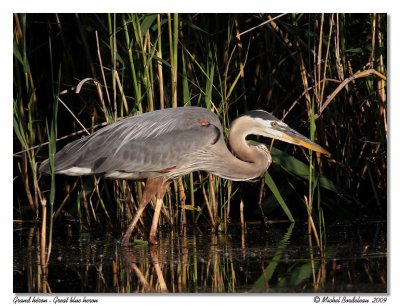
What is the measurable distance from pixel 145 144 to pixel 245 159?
0.72 meters

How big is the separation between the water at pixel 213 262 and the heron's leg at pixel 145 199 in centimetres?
8

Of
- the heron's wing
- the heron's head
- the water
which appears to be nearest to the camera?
the water

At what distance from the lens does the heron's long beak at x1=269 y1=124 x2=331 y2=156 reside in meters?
5.72

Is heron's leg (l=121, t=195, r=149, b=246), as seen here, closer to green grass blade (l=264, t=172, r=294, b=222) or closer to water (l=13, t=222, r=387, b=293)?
water (l=13, t=222, r=387, b=293)

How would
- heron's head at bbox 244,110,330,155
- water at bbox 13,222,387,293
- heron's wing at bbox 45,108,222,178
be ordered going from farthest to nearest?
heron's head at bbox 244,110,330,155 < heron's wing at bbox 45,108,222,178 < water at bbox 13,222,387,293

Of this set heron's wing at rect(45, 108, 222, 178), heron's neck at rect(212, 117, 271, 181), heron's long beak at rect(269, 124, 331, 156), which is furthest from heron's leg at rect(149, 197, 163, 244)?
heron's long beak at rect(269, 124, 331, 156)

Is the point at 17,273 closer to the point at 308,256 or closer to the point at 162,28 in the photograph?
the point at 308,256

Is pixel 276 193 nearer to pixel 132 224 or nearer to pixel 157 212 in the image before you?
pixel 157 212

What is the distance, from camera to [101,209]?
263 inches

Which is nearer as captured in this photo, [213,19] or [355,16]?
[355,16]

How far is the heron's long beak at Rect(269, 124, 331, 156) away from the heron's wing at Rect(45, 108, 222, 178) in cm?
43
